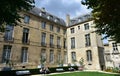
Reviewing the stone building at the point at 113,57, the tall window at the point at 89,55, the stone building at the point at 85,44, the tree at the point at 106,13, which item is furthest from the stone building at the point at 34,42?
the tree at the point at 106,13

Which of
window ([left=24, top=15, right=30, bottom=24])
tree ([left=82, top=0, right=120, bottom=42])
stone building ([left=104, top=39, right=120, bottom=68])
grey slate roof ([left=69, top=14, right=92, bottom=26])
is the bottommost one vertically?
stone building ([left=104, top=39, right=120, bottom=68])

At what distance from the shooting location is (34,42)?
2317cm

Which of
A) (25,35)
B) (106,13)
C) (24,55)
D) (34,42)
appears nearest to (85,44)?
(34,42)

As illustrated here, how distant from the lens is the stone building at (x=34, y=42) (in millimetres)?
19312

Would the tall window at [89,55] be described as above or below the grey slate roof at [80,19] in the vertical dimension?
below

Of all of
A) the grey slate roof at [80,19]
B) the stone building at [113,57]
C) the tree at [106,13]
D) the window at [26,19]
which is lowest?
the stone building at [113,57]

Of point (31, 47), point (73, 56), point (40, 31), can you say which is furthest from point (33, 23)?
point (73, 56)

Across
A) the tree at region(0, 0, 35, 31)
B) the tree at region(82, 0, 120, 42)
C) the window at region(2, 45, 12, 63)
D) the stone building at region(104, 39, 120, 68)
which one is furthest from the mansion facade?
the tree at region(0, 0, 35, 31)

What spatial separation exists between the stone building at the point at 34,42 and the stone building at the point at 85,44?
69.2 inches

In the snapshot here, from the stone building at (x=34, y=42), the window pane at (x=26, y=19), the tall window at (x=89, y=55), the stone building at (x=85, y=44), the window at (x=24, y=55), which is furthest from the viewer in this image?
the tall window at (x=89, y=55)

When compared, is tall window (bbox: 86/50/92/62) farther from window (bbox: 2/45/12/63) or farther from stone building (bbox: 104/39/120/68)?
window (bbox: 2/45/12/63)

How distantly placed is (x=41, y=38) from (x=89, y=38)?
1031 centimetres

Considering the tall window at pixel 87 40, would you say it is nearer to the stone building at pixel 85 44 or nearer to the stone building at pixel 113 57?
the stone building at pixel 85 44

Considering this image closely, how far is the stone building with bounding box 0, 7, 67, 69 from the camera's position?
1931 centimetres
